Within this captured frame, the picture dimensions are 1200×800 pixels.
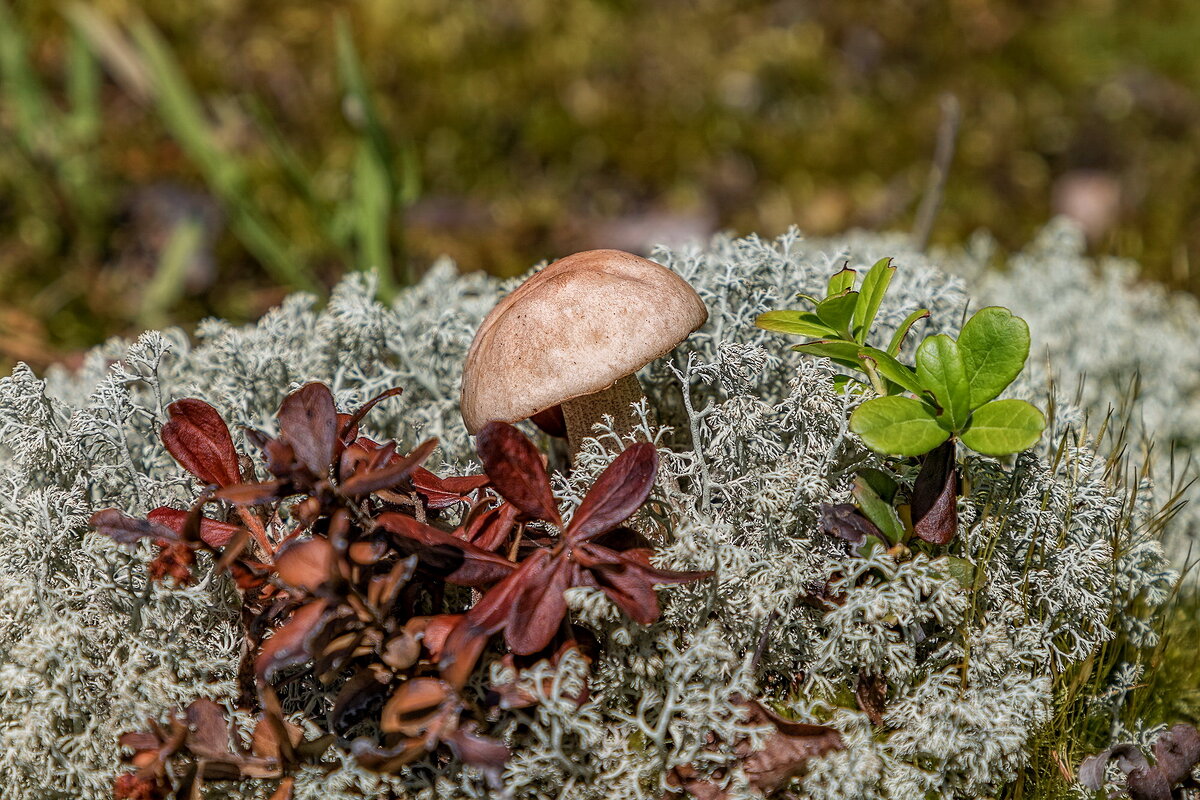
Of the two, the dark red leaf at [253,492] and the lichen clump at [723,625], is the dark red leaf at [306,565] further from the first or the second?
the lichen clump at [723,625]

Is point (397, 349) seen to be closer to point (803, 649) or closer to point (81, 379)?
point (81, 379)

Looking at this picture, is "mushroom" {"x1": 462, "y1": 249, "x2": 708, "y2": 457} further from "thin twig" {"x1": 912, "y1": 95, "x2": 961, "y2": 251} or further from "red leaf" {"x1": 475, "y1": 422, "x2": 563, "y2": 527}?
"thin twig" {"x1": 912, "y1": 95, "x2": 961, "y2": 251}

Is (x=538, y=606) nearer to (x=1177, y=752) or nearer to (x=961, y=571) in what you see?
(x=961, y=571)

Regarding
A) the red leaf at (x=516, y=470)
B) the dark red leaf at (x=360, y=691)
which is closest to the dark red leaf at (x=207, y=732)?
the dark red leaf at (x=360, y=691)

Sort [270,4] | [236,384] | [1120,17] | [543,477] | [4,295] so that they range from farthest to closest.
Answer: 1. [1120,17]
2. [270,4]
3. [4,295]
4. [236,384]
5. [543,477]

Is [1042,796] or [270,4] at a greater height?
[270,4]

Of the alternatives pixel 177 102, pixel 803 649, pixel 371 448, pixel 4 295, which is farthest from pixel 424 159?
pixel 803 649

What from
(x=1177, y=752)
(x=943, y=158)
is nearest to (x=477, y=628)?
(x=1177, y=752)
